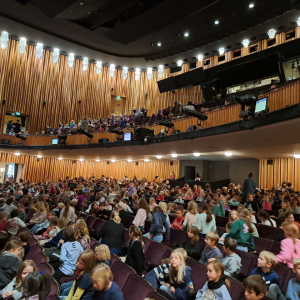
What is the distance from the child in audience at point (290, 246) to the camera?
10.9 ft

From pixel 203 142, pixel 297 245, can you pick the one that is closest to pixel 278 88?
pixel 203 142

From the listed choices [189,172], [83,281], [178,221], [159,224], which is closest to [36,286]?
[83,281]

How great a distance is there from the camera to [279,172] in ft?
45.0

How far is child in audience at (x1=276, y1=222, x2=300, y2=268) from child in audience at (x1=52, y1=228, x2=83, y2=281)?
257 cm

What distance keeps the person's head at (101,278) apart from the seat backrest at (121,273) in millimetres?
489

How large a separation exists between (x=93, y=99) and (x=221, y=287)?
73.2 ft

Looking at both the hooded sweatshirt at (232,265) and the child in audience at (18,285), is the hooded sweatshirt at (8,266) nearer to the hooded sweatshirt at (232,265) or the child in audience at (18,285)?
the child in audience at (18,285)

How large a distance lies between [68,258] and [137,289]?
4.69 ft

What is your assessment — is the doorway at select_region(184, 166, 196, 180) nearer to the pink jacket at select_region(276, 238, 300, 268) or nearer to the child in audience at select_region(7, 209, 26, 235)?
the child in audience at select_region(7, 209, 26, 235)

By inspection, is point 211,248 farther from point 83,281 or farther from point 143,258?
point 83,281

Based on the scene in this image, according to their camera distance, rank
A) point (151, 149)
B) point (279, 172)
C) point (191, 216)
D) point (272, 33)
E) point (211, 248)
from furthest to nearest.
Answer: point (272, 33) → point (151, 149) → point (279, 172) → point (191, 216) → point (211, 248)

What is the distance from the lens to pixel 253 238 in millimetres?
4352

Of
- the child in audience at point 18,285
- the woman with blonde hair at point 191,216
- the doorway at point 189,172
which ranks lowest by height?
the child in audience at point 18,285

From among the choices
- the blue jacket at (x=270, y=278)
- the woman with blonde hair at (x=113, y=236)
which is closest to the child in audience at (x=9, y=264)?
the woman with blonde hair at (x=113, y=236)
